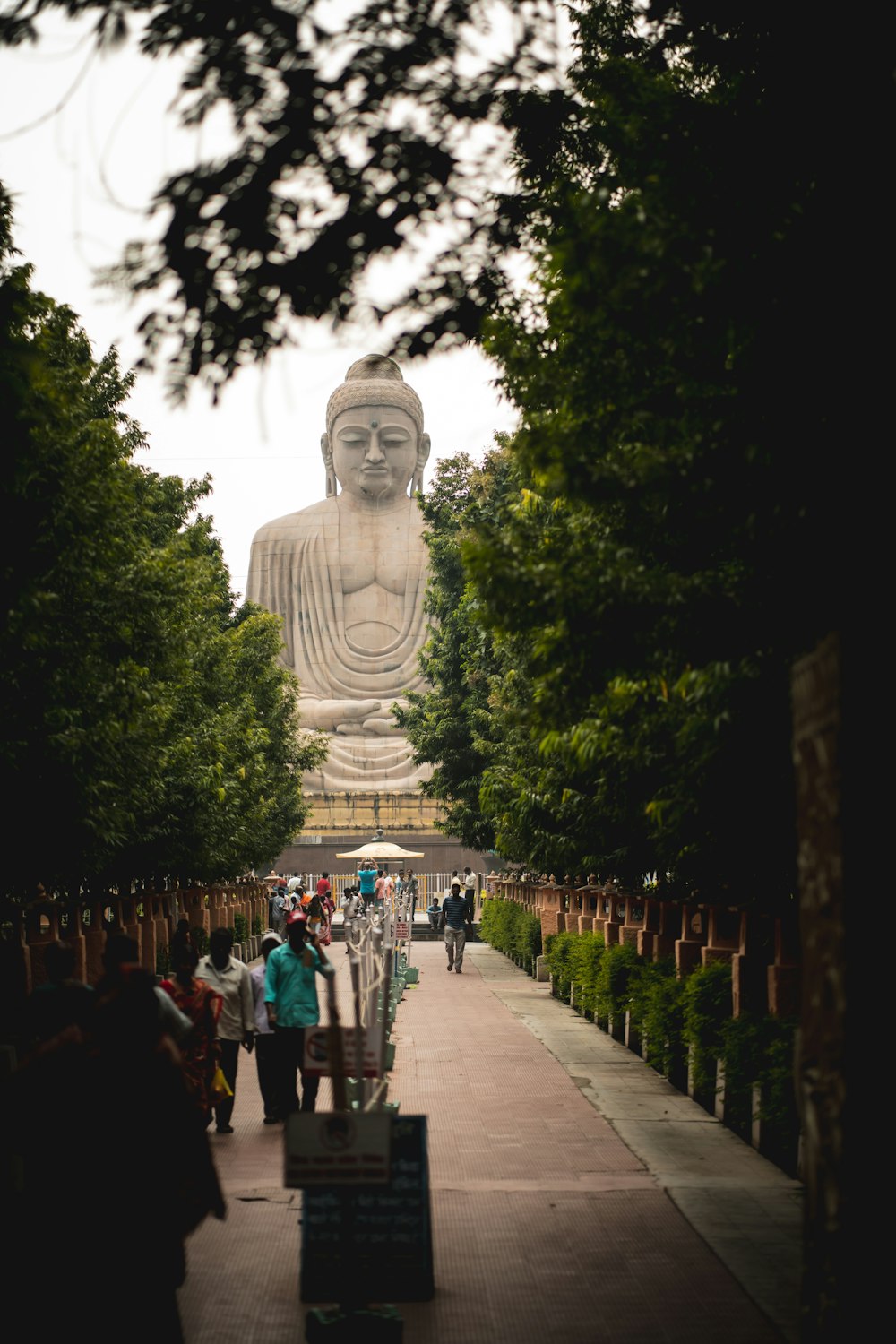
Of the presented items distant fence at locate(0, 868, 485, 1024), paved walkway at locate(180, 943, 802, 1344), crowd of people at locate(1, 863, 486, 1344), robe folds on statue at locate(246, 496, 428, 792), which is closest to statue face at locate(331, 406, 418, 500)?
robe folds on statue at locate(246, 496, 428, 792)

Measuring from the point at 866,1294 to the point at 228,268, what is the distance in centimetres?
431

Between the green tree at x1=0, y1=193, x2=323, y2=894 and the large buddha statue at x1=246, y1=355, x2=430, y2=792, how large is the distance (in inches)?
1381

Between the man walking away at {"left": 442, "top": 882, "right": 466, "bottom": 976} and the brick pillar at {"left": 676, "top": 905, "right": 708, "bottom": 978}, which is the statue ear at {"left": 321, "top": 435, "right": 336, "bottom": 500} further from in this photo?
the brick pillar at {"left": 676, "top": 905, "right": 708, "bottom": 978}

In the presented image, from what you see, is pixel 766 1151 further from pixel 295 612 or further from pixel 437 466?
pixel 295 612

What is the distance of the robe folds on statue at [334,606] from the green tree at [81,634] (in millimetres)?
36166

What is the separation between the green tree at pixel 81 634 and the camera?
949 centimetres

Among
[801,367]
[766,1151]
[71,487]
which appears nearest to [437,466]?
[71,487]

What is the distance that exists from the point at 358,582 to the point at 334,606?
120cm

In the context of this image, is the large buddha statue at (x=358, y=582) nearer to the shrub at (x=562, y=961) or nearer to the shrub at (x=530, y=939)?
the shrub at (x=530, y=939)

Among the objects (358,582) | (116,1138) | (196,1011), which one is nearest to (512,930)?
(196,1011)

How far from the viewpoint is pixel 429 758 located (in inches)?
1457

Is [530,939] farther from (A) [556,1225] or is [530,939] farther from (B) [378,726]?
(B) [378,726]

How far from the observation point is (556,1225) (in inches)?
356

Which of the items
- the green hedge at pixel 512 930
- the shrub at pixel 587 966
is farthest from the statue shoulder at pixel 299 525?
the shrub at pixel 587 966
